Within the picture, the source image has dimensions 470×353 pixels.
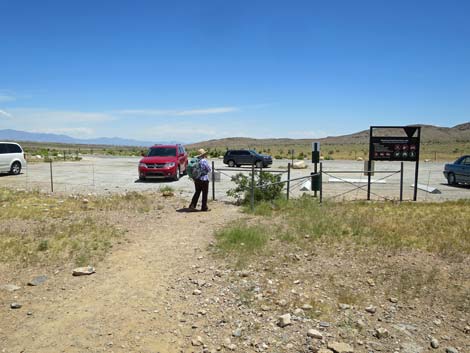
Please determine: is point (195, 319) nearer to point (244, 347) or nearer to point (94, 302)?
point (244, 347)

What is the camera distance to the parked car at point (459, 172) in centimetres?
1873

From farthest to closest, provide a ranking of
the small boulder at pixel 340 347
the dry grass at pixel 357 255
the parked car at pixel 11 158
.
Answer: the parked car at pixel 11 158, the dry grass at pixel 357 255, the small boulder at pixel 340 347

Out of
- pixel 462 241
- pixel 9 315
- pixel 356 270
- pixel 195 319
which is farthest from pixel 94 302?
pixel 462 241

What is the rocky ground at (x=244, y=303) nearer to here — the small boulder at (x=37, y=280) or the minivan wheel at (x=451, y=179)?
the small boulder at (x=37, y=280)

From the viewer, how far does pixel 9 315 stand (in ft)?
15.8

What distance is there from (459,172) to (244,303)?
57.8 ft

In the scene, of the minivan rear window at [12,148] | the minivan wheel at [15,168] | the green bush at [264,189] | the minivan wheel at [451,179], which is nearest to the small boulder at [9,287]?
the green bush at [264,189]

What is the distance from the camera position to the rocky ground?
14.0 feet

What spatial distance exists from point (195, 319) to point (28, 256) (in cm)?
369

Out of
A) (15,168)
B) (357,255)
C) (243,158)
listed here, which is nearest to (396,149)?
(357,255)

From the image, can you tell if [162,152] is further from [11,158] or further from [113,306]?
[113,306]

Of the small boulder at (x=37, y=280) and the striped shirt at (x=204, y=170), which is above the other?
the striped shirt at (x=204, y=170)

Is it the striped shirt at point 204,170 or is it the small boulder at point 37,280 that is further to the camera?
the striped shirt at point 204,170

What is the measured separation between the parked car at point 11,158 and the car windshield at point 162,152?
871 cm
